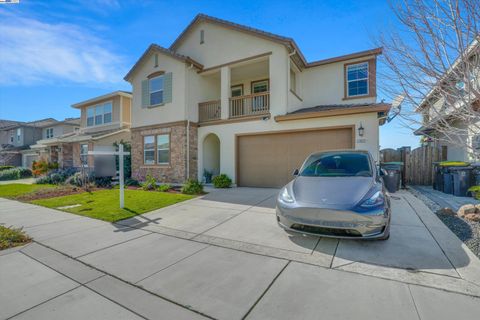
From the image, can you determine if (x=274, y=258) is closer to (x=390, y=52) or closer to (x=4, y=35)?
(x=390, y=52)

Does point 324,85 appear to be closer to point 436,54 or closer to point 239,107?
point 239,107

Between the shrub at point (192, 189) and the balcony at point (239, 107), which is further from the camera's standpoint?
the balcony at point (239, 107)

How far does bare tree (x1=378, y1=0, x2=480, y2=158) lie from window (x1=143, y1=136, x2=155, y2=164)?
39.6ft

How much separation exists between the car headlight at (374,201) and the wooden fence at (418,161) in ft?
29.3

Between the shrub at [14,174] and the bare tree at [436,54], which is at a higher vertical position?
the bare tree at [436,54]

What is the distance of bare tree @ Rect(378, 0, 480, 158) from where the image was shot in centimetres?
346

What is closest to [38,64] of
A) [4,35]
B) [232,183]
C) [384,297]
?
[4,35]

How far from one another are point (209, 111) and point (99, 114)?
1236 cm

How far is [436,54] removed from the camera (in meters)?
3.69

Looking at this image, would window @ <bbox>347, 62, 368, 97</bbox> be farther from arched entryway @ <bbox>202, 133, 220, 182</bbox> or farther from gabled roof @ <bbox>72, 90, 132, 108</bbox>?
gabled roof @ <bbox>72, 90, 132, 108</bbox>

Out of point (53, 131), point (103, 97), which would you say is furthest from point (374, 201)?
point (53, 131)

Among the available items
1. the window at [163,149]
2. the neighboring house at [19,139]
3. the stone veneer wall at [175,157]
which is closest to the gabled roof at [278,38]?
the stone veneer wall at [175,157]

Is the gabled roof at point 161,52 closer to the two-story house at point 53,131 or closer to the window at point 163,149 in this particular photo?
the window at point 163,149

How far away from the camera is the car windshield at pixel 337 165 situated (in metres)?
4.89
